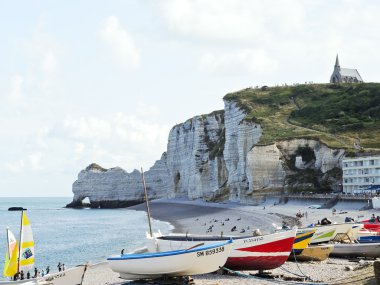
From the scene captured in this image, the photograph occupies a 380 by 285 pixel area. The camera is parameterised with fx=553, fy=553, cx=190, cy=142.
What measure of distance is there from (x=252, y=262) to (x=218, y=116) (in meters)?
118

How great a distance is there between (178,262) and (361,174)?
6804 cm

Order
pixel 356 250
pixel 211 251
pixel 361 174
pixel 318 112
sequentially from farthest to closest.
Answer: pixel 318 112, pixel 361 174, pixel 356 250, pixel 211 251

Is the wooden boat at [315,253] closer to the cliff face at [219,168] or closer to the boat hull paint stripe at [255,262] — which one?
the boat hull paint stripe at [255,262]

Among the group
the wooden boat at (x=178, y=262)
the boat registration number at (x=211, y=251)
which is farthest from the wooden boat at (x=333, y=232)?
the boat registration number at (x=211, y=251)

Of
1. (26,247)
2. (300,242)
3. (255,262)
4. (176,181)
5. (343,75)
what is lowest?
(255,262)

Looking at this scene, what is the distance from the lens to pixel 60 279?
82.3ft

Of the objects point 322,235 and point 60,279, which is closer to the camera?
point 60,279

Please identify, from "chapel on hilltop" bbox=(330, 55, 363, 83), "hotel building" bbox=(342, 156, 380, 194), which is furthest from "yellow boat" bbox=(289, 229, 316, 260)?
"chapel on hilltop" bbox=(330, 55, 363, 83)

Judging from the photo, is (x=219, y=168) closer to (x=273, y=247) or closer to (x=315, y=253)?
(x=315, y=253)

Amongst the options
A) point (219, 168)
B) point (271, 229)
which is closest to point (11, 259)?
point (271, 229)

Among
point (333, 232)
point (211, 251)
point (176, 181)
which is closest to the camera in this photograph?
point (211, 251)

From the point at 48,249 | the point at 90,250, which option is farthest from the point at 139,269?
the point at 48,249

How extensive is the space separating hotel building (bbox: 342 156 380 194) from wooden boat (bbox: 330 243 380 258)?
5257cm

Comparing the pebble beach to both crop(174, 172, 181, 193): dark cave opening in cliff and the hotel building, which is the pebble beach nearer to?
the hotel building
